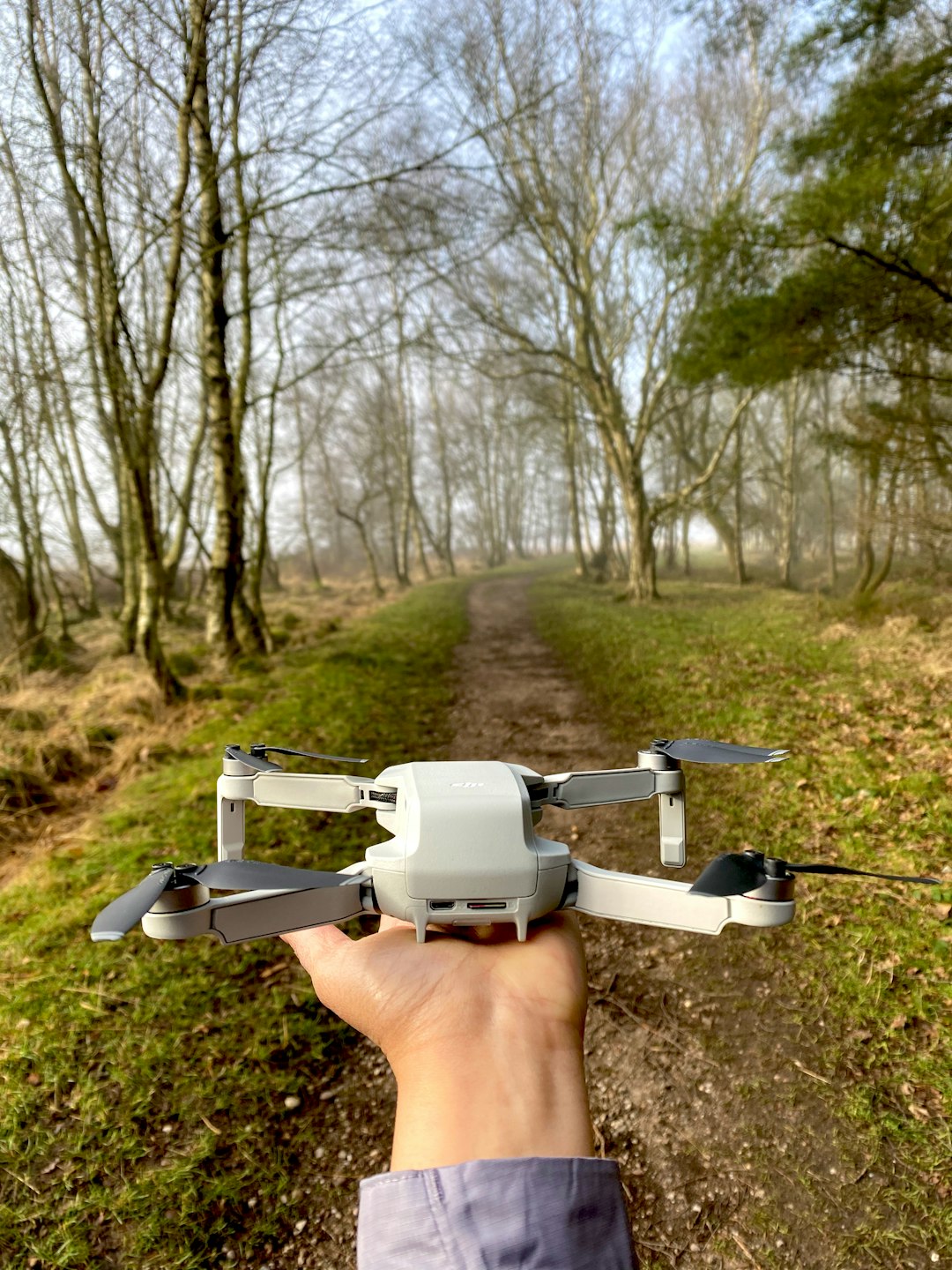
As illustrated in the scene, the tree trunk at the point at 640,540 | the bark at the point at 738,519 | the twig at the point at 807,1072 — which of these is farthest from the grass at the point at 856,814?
the bark at the point at 738,519

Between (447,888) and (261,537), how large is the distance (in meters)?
11.7

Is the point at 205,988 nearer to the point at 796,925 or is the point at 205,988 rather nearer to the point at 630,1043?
the point at 630,1043

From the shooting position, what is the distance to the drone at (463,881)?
1206mm

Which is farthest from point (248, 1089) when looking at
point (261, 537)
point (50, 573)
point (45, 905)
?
point (50, 573)

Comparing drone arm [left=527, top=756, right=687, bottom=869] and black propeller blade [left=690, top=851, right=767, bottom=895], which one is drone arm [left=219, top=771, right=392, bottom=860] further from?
black propeller blade [left=690, top=851, right=767, bottom=895]

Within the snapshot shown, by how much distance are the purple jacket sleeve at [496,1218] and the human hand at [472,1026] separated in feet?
0.24

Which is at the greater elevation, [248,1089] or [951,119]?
[951,119]

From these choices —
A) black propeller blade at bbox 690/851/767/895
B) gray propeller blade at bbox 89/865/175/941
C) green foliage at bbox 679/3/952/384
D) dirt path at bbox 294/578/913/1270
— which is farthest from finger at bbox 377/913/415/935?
green foliage at bbox 679/3/952/384

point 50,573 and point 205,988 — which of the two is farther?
point 50,573

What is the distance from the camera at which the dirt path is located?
225 cm

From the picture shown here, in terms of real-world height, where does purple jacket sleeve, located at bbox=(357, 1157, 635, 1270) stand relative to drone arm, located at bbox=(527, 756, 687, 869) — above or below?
below

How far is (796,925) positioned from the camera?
12.1 ft

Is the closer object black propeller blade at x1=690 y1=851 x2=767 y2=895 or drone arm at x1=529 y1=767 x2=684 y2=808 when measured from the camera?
black propeller blade at x1=690 y1=851 x2=767 y2=895

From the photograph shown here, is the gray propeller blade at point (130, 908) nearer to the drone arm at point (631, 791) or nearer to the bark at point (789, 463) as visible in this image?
the drone arm at point (631, 791)
